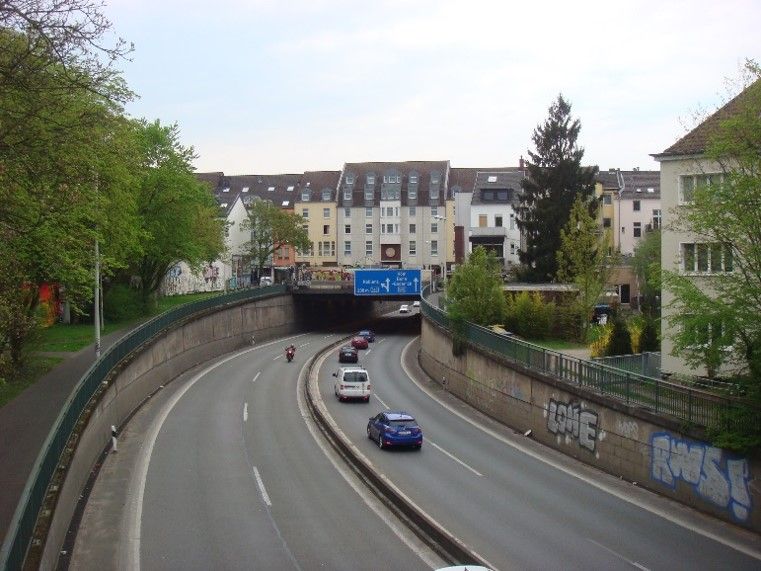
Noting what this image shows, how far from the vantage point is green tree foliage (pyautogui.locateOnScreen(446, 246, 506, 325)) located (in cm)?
4756

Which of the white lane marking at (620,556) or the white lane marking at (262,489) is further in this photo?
the white lane marking at (262,489)

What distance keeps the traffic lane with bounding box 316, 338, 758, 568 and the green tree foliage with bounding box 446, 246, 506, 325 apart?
15.0 m

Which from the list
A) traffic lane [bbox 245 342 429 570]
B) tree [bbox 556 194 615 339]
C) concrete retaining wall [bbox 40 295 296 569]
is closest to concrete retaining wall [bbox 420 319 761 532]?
traffic lane [bbox 245 342 429 570]

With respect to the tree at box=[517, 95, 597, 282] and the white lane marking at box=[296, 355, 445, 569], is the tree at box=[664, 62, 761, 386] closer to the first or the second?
the white lane marking at box=[296, 355, 445, 569]

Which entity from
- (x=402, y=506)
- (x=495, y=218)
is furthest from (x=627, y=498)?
(x=495, y=218)

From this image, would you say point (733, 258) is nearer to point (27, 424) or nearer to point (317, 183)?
point (27, 424)

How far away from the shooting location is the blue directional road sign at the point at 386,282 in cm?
7388

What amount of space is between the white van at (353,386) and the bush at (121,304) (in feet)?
68.2

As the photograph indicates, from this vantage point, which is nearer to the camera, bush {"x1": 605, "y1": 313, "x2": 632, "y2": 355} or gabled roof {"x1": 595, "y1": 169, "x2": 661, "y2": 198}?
bush {"x1": 605, "y1": 313, "x2": 632, "y2": 355}

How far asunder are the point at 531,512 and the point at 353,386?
21.2 meters

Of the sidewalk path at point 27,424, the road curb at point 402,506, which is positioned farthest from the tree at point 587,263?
the sidewalk path at point 27,424

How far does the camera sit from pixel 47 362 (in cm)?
3822

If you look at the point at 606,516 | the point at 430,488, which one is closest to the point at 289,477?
the point at 430,488

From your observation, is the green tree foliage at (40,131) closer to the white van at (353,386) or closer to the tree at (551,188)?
the white van at (353,386)
